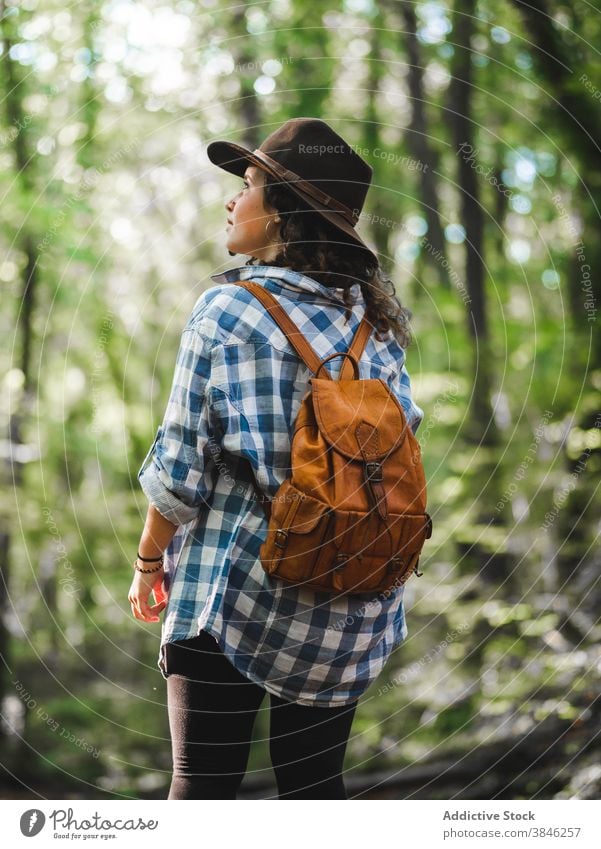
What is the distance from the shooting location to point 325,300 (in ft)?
6.28

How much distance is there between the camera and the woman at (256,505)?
180 centimetres

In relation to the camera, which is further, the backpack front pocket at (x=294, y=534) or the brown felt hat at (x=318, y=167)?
the brown felt hat at (x=318, y=167)

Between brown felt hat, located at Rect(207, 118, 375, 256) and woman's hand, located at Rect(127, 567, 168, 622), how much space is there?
91cm

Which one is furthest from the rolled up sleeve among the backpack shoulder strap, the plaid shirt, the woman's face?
the woman's face

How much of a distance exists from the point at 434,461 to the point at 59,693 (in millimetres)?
4827

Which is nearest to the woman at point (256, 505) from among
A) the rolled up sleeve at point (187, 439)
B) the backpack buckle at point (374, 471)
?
the rolled up sleeve at point (187, 439)

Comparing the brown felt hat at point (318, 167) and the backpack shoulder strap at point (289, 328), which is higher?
the brown felt hat at point (318, 167)

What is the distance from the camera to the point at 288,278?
1.87 meters

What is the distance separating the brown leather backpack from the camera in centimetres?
176

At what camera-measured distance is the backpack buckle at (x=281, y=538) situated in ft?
5.79

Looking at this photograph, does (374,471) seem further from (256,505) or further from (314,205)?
(314,205)

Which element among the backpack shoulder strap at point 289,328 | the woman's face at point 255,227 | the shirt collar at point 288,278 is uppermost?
the woman's face at point 255,227

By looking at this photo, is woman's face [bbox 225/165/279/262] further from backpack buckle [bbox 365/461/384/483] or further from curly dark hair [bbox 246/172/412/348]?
backpack buckle [bbox 365/461/384/483]

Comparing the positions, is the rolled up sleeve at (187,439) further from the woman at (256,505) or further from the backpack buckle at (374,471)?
the backpack buckle at (374,471)
